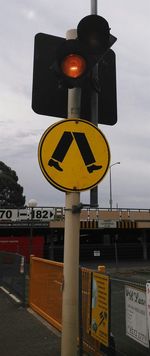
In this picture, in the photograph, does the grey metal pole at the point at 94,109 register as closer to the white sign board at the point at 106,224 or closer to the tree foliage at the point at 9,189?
the white sign board at the point at 106,224

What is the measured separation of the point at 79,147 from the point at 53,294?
505 cm

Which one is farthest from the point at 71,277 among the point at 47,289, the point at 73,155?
the point at 47,289

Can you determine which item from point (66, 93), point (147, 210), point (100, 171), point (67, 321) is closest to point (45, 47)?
point (66, 93)

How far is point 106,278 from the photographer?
5973 mm

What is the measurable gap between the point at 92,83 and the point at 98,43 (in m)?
0.61

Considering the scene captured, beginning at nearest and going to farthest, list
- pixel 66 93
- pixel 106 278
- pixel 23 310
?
pixel 66 93 → pixel 106 278 → pixel 23 310

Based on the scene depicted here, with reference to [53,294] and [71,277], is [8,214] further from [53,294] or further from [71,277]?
[71,277]

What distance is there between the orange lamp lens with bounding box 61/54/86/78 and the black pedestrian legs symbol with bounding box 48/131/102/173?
0.54 meters

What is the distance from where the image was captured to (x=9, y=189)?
72.1 metres

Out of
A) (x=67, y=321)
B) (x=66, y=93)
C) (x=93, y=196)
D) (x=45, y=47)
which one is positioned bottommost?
(x=67, y=321)

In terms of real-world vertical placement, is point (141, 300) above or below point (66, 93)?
below

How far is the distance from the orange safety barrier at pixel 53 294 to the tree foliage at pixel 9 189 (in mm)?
60237

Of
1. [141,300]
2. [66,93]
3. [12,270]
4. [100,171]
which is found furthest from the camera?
[12,270]

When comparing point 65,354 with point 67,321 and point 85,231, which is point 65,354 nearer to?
point 67,321
